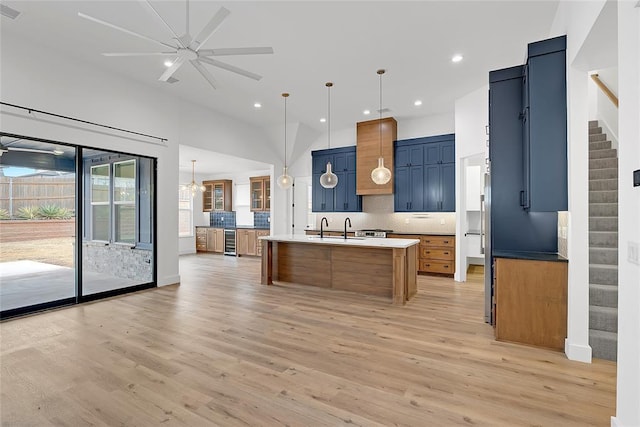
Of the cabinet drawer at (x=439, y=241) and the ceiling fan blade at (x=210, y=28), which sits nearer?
the ceiling fan blade at (x=210, y=28)

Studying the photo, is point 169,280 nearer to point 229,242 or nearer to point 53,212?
point 53,212

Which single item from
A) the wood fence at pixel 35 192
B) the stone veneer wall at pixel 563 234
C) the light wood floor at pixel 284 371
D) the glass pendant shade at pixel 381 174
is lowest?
the light wood floor at pixel 284 371

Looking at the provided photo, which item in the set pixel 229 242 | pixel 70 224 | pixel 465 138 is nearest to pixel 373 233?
pixel 465 138

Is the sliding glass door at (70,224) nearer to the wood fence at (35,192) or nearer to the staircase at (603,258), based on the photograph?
the wood fence at (35,192)

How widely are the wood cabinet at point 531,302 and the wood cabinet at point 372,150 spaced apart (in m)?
4.02

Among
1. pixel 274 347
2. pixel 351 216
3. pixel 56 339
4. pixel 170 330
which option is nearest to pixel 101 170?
pixel 56 339

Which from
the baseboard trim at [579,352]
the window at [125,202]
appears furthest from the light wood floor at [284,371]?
the window at [125,202]

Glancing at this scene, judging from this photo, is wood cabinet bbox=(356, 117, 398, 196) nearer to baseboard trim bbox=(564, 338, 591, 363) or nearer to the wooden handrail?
the wooden handrail

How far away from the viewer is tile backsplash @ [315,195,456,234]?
654 centimetres

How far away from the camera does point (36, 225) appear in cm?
403

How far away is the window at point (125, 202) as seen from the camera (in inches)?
196

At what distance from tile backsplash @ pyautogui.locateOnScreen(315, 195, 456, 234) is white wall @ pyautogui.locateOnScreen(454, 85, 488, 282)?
2.25ft

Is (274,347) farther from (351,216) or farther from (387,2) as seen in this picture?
(351,216)

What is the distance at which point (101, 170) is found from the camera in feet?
15.4
